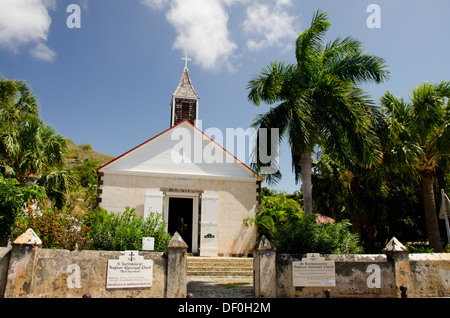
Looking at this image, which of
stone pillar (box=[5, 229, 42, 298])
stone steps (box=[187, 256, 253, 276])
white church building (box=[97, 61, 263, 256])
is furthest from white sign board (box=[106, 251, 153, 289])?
white church building (box=[97, 61, 263, 256])

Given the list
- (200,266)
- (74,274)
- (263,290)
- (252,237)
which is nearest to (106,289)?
(74,274)

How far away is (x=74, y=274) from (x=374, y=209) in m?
14.0

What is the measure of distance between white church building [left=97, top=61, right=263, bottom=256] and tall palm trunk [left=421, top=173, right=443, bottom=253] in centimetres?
690

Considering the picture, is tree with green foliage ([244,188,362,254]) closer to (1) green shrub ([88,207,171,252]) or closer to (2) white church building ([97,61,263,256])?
(1) green shrub ([88,207,171,252])

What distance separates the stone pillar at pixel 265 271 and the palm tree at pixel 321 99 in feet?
9.76

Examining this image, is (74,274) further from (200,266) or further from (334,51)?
(334,51)

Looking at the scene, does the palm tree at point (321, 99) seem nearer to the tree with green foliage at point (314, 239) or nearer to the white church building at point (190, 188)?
the tree with green foliage at point (314, 239)

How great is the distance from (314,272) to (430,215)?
8249 millimetres

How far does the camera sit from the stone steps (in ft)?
40.0

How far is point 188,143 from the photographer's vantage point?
15594 millimetres

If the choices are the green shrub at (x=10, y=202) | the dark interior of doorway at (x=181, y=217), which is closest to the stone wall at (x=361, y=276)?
the green shrub at (x=10, y=202)

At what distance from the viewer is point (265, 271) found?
25.9 ft

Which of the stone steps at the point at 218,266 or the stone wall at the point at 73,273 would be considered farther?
the stone steps at the point at 218,266

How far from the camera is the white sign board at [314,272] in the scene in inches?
310
